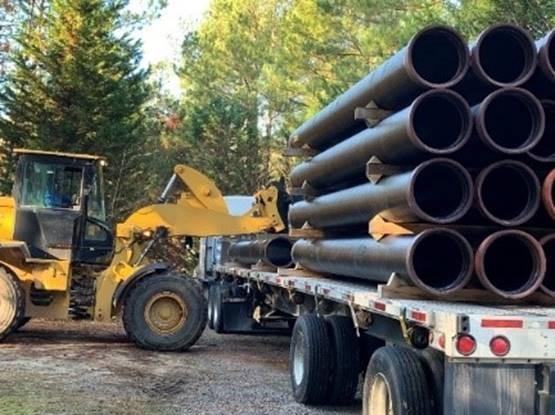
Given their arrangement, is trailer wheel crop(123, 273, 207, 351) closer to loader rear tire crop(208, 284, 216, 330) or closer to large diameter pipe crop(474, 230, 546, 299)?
loader rear tire crop(208, 284, 216, 330)

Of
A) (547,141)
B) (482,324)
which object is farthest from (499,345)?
(547,141)

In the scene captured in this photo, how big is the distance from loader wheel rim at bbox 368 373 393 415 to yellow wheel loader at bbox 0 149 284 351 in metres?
6.47

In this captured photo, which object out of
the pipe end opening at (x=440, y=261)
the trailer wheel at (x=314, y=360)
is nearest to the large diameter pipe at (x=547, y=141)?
the pipe end opening at (x=440, y=261)

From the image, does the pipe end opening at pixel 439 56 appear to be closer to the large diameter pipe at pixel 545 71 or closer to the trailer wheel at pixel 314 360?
the large diameter pipe at pixel 545 71

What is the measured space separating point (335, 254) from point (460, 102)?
2.60m

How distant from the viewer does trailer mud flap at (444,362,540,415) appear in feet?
15.1

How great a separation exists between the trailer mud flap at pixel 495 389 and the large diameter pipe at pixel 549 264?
101cm

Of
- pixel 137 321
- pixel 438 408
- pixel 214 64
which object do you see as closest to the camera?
pixel 438 408

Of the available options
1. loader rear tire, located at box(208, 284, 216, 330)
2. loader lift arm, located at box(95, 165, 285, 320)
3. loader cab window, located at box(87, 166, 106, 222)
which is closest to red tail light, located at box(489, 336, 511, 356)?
loader lift arm, located at box(95, 165, 285, 320)

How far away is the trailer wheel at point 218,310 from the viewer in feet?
46.3

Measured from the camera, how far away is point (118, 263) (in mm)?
12758

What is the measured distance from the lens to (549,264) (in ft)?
19.0

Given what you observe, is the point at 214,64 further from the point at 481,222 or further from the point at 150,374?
the point at 481,222

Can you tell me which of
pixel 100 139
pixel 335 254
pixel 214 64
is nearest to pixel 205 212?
pixel 335 254
